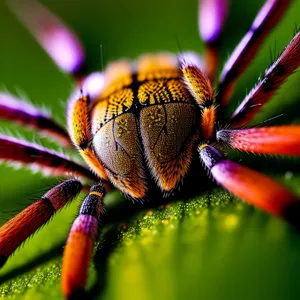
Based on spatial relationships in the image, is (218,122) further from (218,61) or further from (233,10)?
(233,10)

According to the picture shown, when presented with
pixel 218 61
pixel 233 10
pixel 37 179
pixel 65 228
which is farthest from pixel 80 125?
pixel 233 10

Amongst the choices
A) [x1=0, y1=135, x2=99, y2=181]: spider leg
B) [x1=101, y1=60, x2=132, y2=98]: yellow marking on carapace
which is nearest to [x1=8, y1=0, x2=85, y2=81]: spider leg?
[x1=101, y1=60, x2=132, y2=98]: yellow marking on carapace

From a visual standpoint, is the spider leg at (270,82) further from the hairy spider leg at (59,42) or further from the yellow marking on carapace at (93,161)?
the hairy spider leg at (59,42)

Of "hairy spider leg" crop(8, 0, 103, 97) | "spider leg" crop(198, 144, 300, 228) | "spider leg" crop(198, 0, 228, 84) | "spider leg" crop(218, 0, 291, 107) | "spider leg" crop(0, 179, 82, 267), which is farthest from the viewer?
"hairy spider leg" crop(8, 0, 103, 97)

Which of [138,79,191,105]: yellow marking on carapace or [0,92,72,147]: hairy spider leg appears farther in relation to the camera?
[0,92,72,147]: hairy spider leg

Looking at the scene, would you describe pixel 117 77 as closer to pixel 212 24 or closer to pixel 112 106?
pixel 112 106

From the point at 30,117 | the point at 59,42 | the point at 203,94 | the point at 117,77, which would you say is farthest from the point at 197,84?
the point at 59,42

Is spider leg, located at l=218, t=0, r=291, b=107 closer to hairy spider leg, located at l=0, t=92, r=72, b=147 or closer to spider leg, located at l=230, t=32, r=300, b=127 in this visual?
spider leg, located at l=230, t=32, r=300, b=127
